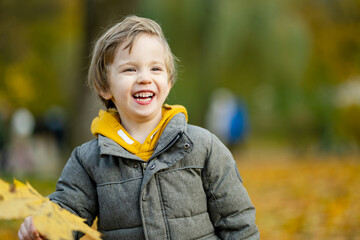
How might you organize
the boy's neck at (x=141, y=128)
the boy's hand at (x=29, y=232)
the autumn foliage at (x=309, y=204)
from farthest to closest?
1. the autumn foliage at (x=309, y=204)
2. the boy's neck at (x=141, y=128)
3. the boy's hand at (x=29, y=232)

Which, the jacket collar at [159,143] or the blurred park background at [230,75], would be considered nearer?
the jacket collar at [159,143]

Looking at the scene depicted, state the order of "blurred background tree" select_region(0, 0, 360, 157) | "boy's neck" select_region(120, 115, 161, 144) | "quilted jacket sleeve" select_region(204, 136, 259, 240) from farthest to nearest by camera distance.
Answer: "blurred background tree" select_region(0, 0, 360, 157)
"boy's neck" select_region(120, 115, 161, 144)
"quilted jacket sleeve" select_region(204, 136, 259, 240)

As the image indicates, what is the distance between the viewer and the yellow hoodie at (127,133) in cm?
217

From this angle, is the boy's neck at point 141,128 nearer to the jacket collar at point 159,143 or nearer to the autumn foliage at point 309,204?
the jacket collar at point 159,143

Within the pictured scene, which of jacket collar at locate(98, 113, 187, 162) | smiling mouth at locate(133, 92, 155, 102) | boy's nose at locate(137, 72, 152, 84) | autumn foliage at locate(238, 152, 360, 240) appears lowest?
autumn foliage at locate(238, 152, 360, 240)

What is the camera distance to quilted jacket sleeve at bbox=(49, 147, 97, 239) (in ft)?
7.09

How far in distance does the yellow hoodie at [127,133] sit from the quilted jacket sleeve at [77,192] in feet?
0.61

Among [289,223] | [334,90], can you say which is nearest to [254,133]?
[334,90]

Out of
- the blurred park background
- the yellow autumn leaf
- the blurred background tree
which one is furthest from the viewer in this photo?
the blurred background tree

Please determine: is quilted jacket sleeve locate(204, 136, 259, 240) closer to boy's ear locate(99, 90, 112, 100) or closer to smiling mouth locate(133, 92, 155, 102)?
smiling mouth locate(133, 92, 155, 102)

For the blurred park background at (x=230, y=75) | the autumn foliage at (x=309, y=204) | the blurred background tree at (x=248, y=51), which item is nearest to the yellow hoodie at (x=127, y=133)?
the autumn foliage at (x=309, y=204)

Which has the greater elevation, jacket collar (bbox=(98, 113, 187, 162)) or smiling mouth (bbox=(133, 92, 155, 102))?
smiling mouth (bbox=(133, 92, 155, 102))

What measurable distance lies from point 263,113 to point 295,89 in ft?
26.2

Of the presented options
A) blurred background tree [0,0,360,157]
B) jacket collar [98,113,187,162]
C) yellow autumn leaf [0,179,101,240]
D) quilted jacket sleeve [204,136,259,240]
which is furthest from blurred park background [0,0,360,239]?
yellow autumn leaf [0,179,101,240]
